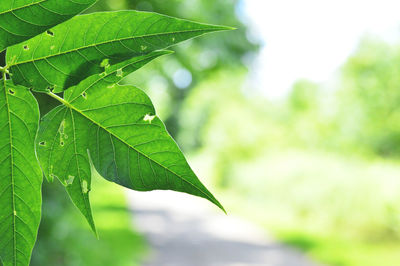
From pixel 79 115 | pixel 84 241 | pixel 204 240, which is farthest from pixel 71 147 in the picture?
pixel 204 240

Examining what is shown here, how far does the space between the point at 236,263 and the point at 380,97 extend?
13516 millimetres

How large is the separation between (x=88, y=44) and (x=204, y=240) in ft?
39.2

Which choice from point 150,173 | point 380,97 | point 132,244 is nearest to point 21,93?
point 150,173

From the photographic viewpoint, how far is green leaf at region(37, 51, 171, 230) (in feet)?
1.39

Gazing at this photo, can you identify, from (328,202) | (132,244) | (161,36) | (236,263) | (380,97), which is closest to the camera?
(161,36)

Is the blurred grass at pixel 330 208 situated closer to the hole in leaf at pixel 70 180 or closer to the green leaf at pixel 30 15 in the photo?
the hole in leaf at pixel 70 180

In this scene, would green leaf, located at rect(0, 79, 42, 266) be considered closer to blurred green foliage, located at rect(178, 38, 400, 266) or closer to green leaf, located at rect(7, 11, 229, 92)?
green leaf, located at rect(7, 11, 229, 92)

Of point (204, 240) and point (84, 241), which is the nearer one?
point (84, 241)

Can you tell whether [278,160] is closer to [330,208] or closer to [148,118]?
[330,208]

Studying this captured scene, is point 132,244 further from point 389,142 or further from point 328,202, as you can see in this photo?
point 389,142

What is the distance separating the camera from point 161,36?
1.26 feet

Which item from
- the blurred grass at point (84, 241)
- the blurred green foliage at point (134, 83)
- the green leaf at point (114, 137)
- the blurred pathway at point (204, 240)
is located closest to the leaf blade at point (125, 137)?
the green leaf at point (114, 137)

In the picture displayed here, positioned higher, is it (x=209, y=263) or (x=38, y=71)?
(x=209, y=263)

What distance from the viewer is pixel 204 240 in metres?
11.9
